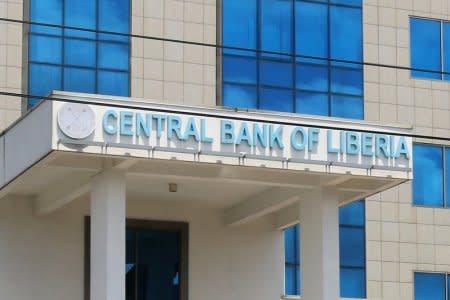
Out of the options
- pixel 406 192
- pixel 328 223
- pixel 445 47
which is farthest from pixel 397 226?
pixel 328 223

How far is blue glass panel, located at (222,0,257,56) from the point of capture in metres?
40.2

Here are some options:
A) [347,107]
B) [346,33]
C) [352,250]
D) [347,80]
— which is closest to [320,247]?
[352,250]

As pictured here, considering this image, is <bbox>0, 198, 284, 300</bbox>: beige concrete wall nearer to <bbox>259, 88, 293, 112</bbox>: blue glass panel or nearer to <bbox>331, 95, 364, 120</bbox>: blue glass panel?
<bbox>259, 88, 293, 112</bbox>: blue glass panel

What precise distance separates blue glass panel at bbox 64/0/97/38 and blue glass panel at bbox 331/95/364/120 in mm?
8201

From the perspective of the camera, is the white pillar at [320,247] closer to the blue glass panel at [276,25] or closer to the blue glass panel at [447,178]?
the blue glass panel at [276,25]

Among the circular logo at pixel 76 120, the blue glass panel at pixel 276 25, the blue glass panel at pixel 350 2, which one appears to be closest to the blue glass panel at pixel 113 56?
the blue glass panel at pixel 276 25

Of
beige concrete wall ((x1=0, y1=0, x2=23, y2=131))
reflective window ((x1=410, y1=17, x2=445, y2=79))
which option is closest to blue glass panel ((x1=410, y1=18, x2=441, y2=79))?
reflective window ((x1=410, y1=17, x2=445, y2=79))

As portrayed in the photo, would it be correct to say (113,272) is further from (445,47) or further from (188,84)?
(445,47)

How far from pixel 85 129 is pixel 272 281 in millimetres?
10340

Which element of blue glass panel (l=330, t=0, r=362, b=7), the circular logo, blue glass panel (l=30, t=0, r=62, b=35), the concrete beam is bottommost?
the concrete beam

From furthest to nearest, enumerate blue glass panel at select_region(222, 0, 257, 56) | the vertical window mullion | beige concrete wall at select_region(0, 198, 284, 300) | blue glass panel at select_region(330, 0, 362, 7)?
the vertical window mullion < blue glass panel at select_region(330, 0, 362, 7) < blue glass panel at select_region(222, 0, 257, 56) < beige concrete wall at select_region(0, 198, 284, 300)

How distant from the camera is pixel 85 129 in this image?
27.5 meters

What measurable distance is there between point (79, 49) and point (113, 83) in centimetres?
141

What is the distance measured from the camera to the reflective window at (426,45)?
143ft
